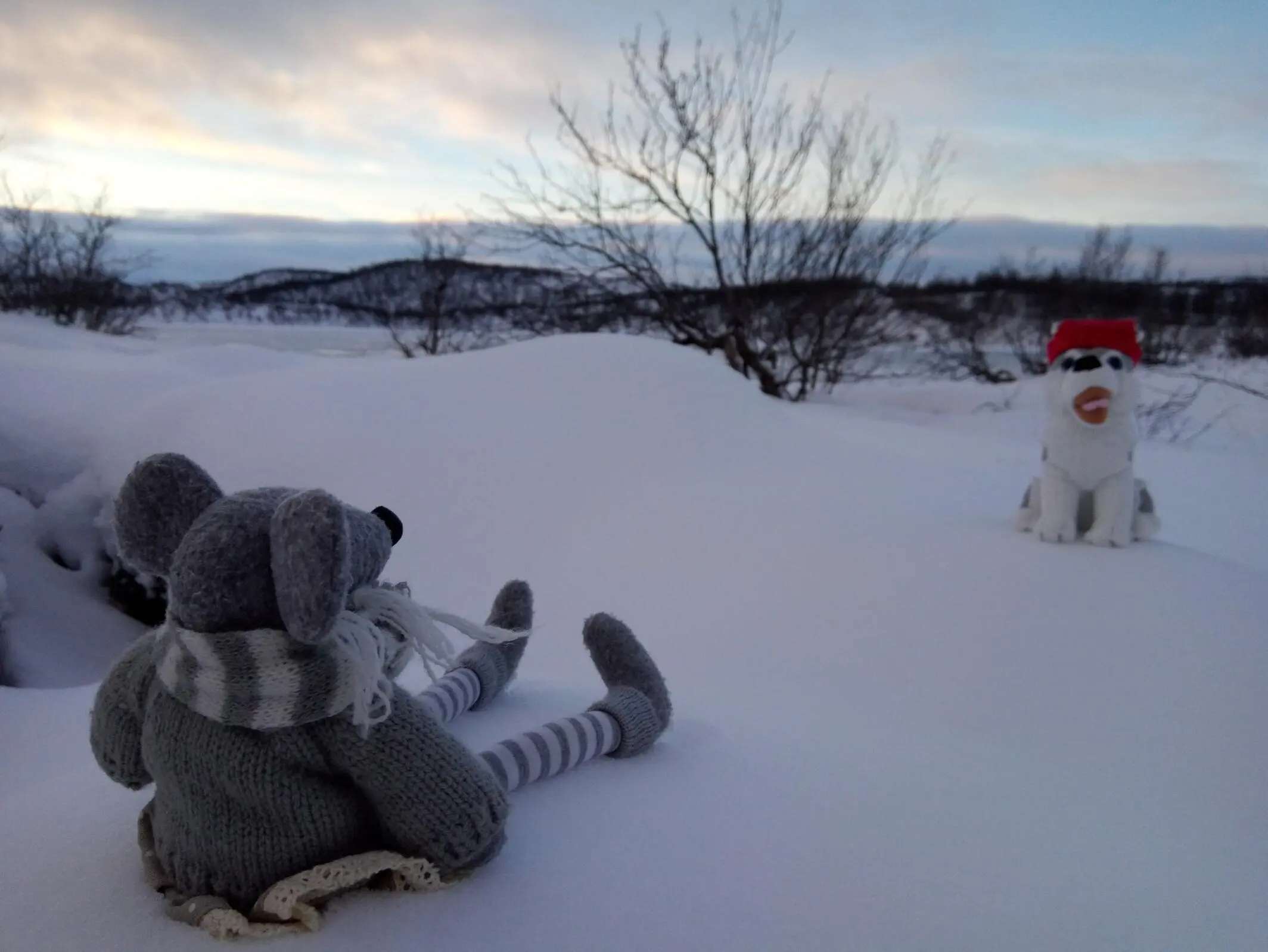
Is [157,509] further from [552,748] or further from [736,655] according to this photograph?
[736,655]

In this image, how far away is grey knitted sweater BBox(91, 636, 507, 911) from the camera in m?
0.97

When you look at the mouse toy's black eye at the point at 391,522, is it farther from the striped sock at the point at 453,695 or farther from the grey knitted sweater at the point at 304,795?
the striped sock at the point at 453,695

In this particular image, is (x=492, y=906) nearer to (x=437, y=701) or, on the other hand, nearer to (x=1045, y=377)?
(x=437, y=701)

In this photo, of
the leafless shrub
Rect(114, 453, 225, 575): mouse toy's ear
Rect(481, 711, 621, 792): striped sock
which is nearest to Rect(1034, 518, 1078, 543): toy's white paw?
Result: Rect(481, 711, 621, 792): striped sock

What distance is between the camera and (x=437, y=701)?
147 centimetres

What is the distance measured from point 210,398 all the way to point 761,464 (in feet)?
7.42

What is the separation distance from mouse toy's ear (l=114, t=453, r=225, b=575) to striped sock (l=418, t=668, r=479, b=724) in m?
0.55

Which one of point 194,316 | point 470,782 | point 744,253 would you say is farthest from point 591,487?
point 194,316

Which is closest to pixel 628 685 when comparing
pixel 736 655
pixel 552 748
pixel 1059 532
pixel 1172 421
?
pixel 552 748

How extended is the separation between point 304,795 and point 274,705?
0.41ft

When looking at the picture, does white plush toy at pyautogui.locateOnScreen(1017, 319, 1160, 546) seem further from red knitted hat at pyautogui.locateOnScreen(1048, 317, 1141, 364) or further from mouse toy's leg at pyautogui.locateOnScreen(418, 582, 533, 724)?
mouse toy's leg at pyautogui.locateOnScreen(418, 582, 533, 724)

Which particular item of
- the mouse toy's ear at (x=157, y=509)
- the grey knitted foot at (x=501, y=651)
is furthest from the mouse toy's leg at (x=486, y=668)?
the mouse toy's ear at (x=157, y=509)

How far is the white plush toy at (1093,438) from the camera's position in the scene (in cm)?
250

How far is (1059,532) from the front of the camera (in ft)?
8.52
